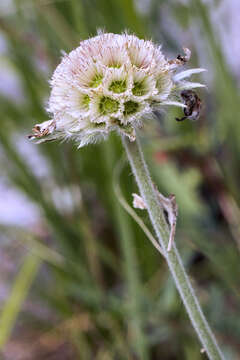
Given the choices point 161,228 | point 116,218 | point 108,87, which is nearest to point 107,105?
point 108,87

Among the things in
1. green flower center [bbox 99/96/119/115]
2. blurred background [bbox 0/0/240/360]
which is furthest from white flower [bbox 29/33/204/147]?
blurred background [bbox 0/0/240/360]

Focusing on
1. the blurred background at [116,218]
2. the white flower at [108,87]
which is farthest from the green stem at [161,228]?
the blurred background at [116,218]

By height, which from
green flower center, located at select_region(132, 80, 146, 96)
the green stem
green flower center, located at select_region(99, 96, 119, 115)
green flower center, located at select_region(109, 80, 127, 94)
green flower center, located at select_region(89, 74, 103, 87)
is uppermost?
green flower center, located at select_region(89, 74, 103, 87)

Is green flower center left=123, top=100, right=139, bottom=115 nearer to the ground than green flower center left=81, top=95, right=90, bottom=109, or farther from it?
nearer to the ground

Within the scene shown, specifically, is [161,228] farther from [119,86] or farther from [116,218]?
[116,218]

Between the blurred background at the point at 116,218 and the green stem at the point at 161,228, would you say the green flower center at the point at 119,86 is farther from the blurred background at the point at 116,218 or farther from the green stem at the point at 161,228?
the blurred background at the point at 116,218

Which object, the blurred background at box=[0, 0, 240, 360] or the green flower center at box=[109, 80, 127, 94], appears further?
the blurred background at box=[0, 0, 240, 360]

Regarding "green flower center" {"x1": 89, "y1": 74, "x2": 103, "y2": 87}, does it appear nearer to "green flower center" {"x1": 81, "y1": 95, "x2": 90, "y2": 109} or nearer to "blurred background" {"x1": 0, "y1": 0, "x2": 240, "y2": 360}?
"green flower center" {"x1": 81, "y1": 95, "x2": 90, "y2": 109}

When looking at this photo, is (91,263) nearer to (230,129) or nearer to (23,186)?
(23,186)
